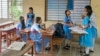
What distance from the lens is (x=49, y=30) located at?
18.6 ft

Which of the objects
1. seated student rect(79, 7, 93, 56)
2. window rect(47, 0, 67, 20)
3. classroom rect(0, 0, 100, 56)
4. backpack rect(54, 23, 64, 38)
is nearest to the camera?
classroom rect(0, 0, 100, 56)

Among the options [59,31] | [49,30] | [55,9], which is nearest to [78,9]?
[55,9]

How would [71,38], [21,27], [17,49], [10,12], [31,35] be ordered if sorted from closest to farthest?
[17,49] → [31,35] → [21,27] → [71,38] → [10,12]

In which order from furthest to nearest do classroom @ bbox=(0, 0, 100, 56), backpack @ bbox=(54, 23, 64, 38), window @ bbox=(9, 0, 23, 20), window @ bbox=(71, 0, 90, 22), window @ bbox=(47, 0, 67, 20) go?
window @ bbox=(9, 0, 23, 20) < window @ bbox=(47, 0, 67, 20) < window @ bbox=(71, 0, 90, 22) < backpack @ bbox=(54, 23, 64, 38) < classroom @ bbox=(0, 0, 100, 56)

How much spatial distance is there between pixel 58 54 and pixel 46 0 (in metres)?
2.94

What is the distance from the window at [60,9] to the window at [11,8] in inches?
46.2

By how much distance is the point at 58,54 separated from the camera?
5.75m

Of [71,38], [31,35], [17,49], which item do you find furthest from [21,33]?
[17,49]

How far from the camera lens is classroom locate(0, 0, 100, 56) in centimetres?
527

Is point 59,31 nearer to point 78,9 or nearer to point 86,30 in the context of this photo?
point 86,30

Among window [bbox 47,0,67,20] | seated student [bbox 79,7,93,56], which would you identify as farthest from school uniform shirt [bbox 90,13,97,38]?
window [bbox 47,0,67,20]

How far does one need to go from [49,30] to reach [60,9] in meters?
2.53

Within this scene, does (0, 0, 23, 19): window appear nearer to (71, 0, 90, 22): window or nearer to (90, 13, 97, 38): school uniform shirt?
(71, 0, 90, 22): window

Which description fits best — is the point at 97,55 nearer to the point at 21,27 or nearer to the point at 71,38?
the point at 71,38
